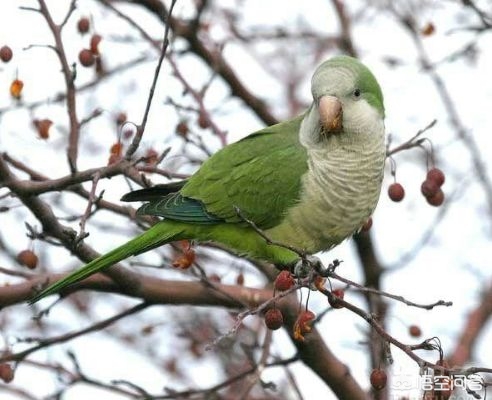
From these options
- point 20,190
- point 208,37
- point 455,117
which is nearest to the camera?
point 20,190

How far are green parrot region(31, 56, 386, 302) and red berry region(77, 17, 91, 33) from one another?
0.86 m

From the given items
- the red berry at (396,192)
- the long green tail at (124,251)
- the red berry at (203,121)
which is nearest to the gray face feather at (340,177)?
the red berry at (396,192)

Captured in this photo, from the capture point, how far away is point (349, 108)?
3.70 m

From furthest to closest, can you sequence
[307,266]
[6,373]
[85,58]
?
[85,58], [6,373], [307,266]

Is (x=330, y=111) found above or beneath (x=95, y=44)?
beneath

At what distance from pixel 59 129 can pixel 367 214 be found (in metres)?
1.93

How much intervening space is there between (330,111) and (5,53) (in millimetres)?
1370

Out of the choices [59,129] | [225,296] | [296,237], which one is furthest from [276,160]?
[59,129]

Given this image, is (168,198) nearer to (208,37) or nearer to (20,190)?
(20,190)

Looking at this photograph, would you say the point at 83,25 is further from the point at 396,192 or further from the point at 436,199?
the point at 436,199

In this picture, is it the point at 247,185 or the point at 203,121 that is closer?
the point at 247,185

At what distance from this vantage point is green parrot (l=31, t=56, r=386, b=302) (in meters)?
3.76

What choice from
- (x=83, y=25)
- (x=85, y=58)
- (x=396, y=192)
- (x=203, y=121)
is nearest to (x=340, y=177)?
(x=396, y=192)

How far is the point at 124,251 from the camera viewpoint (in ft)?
11.9
